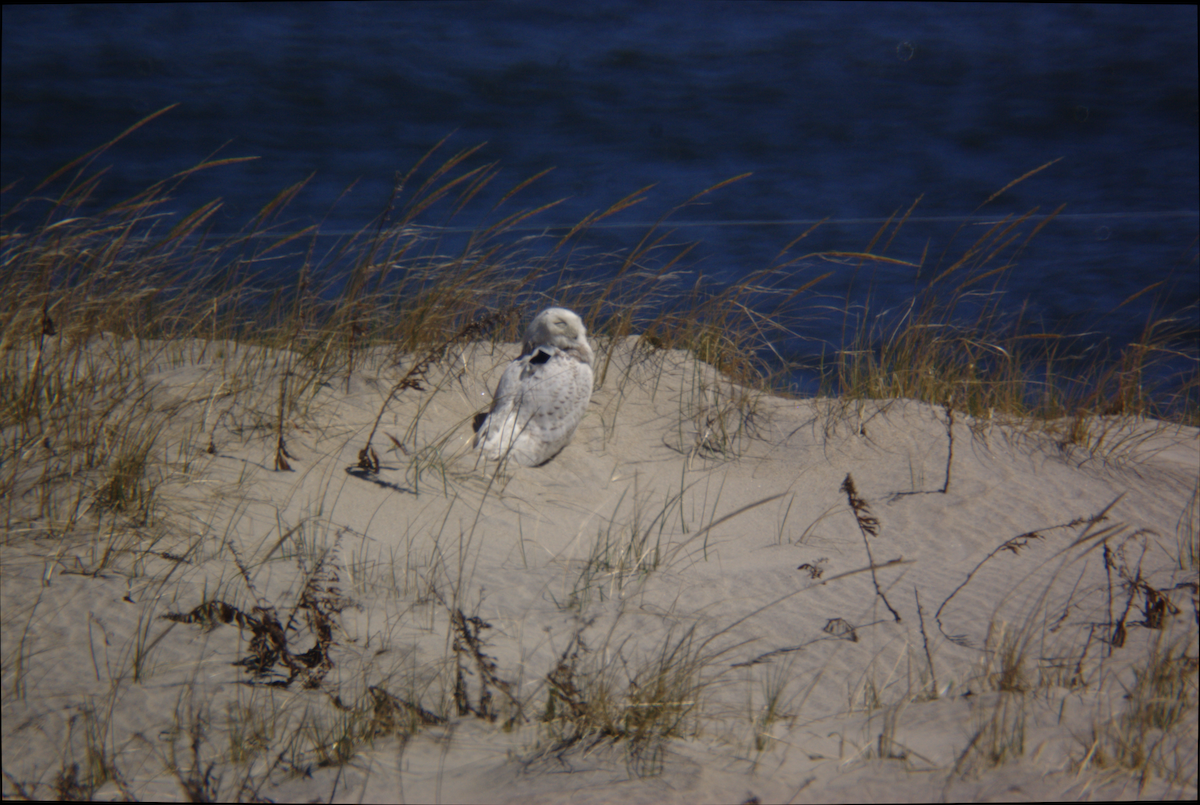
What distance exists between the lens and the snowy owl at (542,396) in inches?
97.4

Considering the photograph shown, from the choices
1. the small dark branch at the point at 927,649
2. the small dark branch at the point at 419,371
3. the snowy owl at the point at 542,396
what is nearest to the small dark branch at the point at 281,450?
the small dark branch at the point at 419,371

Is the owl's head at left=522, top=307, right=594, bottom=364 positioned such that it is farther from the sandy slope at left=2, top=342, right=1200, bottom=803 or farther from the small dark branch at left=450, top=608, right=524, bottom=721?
the small dark branch at left=450, top=608, right=524, bottom=721

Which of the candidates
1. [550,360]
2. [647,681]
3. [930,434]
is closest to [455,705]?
[647,681]

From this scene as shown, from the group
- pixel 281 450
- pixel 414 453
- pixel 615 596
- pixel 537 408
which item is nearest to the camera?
pixel 615 596

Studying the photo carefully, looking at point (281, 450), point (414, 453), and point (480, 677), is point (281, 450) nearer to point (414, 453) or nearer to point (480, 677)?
point (414, 453)

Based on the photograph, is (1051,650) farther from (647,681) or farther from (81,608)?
(81,608)

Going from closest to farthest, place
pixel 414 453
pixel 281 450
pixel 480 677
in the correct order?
1. pixel 480 677
2. pixel 281 450
3. pixel 414 453

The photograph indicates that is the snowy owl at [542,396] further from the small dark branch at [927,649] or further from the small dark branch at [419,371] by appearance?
the small dark branch at [927,649]

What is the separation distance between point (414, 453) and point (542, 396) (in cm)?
51

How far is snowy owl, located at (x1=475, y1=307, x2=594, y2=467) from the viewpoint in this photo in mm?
2475

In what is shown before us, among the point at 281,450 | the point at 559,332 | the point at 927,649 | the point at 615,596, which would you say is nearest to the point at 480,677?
the point at 615,596

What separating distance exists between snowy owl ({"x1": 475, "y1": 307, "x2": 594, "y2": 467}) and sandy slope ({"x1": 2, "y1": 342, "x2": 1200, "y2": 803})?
0.11 m

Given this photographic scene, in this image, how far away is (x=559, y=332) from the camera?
8.63 ft

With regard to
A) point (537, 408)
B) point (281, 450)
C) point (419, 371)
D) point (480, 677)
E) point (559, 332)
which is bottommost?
point (480, 677)
